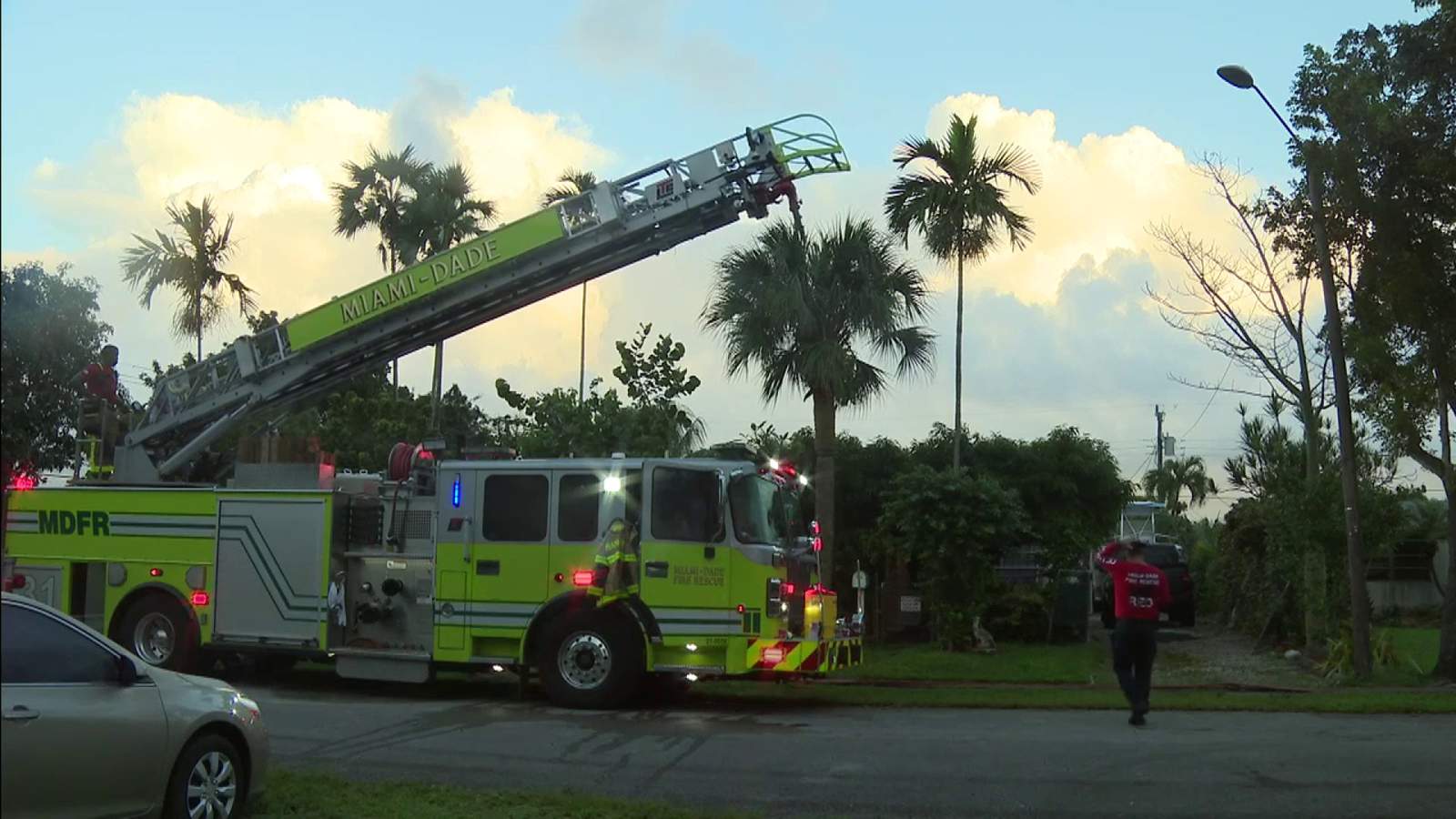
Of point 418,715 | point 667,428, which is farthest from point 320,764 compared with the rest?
point 667,428

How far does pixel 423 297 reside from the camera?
1570 centimetres

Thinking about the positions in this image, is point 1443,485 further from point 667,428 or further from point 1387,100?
A: point 667,428

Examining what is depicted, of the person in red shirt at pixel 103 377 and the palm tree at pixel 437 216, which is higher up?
the palm tree at pixel 437 216

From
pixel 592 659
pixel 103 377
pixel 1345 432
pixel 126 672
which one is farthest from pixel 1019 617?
pixel 126 672

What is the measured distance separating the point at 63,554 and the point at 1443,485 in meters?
16.3

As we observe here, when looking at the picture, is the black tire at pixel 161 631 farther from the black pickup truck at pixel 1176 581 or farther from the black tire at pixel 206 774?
the black pickup truck at pixel 1176 581

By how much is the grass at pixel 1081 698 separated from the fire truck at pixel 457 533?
87cm

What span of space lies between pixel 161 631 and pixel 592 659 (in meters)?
5.11

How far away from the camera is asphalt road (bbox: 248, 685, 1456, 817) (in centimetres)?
889

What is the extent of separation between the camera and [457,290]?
51.5 feet

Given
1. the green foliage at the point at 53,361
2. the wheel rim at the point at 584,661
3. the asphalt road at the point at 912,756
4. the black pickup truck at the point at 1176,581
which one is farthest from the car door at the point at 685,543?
the black pickup truck at the point at 1176,581

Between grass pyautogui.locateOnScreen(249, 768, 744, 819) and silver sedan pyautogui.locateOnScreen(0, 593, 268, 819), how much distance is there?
48 cm

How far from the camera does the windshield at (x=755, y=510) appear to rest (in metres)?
13.7

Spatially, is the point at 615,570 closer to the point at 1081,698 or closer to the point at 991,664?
the point at 1081,698
